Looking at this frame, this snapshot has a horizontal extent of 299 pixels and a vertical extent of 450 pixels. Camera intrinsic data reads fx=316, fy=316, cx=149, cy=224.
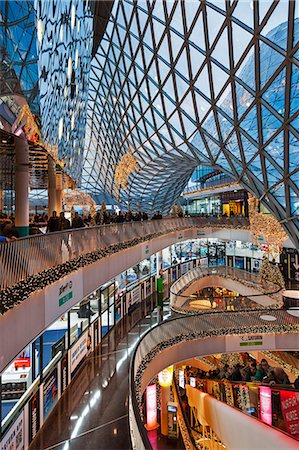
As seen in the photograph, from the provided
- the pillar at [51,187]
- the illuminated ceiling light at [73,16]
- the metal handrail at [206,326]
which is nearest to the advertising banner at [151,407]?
the metal handrail at [206,326]

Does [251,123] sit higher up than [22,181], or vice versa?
[251,123]

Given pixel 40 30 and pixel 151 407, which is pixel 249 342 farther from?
pixel 40 30

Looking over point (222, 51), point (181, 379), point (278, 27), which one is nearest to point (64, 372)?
point (181, 379)

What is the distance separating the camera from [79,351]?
15.2 meters

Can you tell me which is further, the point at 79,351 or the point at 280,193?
the point at 280,193

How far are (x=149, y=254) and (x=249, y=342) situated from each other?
8759mm

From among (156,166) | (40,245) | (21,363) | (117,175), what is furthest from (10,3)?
(156,166)

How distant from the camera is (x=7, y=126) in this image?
39.6 ft

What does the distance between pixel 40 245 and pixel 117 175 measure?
69.3ft

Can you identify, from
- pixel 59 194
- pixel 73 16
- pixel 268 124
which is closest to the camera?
pixel 268 124

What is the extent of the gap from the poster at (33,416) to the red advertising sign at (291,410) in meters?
12.5

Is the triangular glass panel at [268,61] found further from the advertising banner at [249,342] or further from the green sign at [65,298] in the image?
the green sign at [65,298]

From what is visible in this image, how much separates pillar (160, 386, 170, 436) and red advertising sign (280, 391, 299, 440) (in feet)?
22.7

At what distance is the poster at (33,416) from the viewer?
9.96 metres
